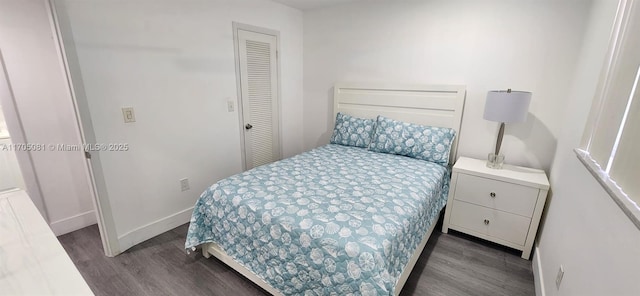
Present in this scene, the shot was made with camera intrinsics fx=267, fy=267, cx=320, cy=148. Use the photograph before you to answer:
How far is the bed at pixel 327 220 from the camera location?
134 centimetres

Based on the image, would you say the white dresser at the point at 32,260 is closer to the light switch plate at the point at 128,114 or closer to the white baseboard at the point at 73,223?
the light switch plate at the point at 128,114

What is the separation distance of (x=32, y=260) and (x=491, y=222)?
270 centimetres

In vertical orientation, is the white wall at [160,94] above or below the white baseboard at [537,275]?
above

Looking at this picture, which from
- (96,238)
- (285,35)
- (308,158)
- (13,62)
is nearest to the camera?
(13,62)

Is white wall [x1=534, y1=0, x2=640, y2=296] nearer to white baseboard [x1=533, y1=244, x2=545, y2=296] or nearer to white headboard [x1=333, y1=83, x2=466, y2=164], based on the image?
white baseboard [x1=533, y1=244, x2=545, y2=296]

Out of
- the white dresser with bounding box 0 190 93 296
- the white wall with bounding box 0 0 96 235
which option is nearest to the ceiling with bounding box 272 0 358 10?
the white wall with bounding box 0 0 96 235

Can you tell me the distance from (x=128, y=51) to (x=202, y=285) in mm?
1791

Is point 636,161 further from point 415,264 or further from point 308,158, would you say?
point 308,158

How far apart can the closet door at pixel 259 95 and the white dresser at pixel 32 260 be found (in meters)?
2.05

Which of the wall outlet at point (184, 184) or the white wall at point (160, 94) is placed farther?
the wall outlet at point (184, 184)

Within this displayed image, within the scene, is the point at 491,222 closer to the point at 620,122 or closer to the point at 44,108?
the point at 620,122

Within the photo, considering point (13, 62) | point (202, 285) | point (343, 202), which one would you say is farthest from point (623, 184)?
point (13, 62)

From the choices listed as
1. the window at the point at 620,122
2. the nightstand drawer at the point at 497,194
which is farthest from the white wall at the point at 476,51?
the window at the point at 620,122

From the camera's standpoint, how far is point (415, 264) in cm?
204
